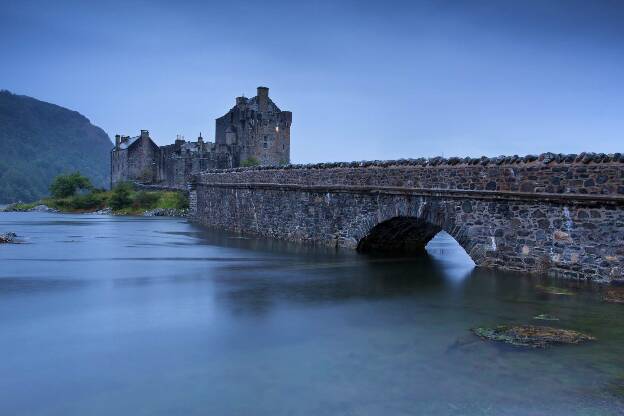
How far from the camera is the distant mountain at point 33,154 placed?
12544 cm

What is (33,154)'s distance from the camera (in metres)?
166

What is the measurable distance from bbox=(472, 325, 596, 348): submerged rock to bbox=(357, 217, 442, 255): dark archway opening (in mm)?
9217

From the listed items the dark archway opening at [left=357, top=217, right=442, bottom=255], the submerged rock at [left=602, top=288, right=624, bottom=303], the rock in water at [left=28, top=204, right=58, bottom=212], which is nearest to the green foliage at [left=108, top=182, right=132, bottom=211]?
the rock in water at [left=28, top=204, right=58, bottom=212]

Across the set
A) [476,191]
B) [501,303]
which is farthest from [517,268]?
[501,303]

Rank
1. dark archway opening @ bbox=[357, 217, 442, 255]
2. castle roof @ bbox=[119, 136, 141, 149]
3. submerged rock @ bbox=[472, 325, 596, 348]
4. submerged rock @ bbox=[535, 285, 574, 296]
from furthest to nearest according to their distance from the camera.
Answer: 1. castle roof @ bbox=[119, 136, 141, 149]
2. dark archway opening @ bbox=[357, 217, 442, 255]
3. submerged rock @ bbox=[535, 285, 574, 296]
4. submerged rock @ bbox=[472, 325, 596, 348]

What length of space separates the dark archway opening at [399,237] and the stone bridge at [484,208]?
48 mm

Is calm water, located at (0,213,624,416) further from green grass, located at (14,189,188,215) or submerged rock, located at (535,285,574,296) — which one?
green grass, located at (14,189,188,215)

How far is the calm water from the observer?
6254mm

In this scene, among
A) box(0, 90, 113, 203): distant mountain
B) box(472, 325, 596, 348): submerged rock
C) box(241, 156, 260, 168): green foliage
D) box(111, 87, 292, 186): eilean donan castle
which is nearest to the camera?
box(472, 325, 596, 348): submerged rock

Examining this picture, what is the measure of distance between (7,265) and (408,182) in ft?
37.7

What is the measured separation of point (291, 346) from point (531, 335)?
3.52 meters

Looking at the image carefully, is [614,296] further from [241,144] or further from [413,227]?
[241,144]

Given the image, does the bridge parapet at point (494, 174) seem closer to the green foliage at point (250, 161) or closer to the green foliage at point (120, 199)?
the green foliage at point (250, 161)

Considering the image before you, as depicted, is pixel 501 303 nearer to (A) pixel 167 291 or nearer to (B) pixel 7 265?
(A) pixel 167 291
